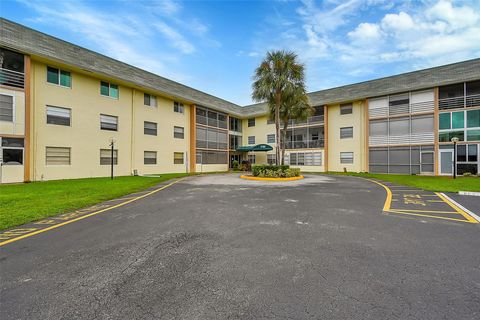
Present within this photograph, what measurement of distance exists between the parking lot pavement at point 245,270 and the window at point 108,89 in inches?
684

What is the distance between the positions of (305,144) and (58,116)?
25643mm

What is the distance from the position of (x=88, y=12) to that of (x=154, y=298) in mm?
13765

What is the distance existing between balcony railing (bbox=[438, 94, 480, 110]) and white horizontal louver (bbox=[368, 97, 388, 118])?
14.2ft

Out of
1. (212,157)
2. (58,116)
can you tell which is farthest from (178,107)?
(58,116)

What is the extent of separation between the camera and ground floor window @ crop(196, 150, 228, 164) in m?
27.6

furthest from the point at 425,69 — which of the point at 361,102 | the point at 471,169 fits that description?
the point at 471,169

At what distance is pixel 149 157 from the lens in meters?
22.4

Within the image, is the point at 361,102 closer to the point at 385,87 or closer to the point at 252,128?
the point at 385,87

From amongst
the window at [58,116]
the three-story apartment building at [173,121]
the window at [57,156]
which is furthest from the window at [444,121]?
the window at [57,156]

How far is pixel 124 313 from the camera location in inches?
89.7

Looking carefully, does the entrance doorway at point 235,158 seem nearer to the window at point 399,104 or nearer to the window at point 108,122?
the window at point 108,122

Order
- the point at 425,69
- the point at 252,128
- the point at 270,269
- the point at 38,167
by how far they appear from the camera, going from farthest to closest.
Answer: the point at 252,128 < the point at 425,69 < the point at 38,167 < the point at 270,269

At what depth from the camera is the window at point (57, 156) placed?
15.6m

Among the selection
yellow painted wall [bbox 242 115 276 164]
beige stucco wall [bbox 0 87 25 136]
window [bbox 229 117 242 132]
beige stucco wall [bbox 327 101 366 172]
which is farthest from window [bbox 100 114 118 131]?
beige stucco wall [bbox 327 101 366 172]
